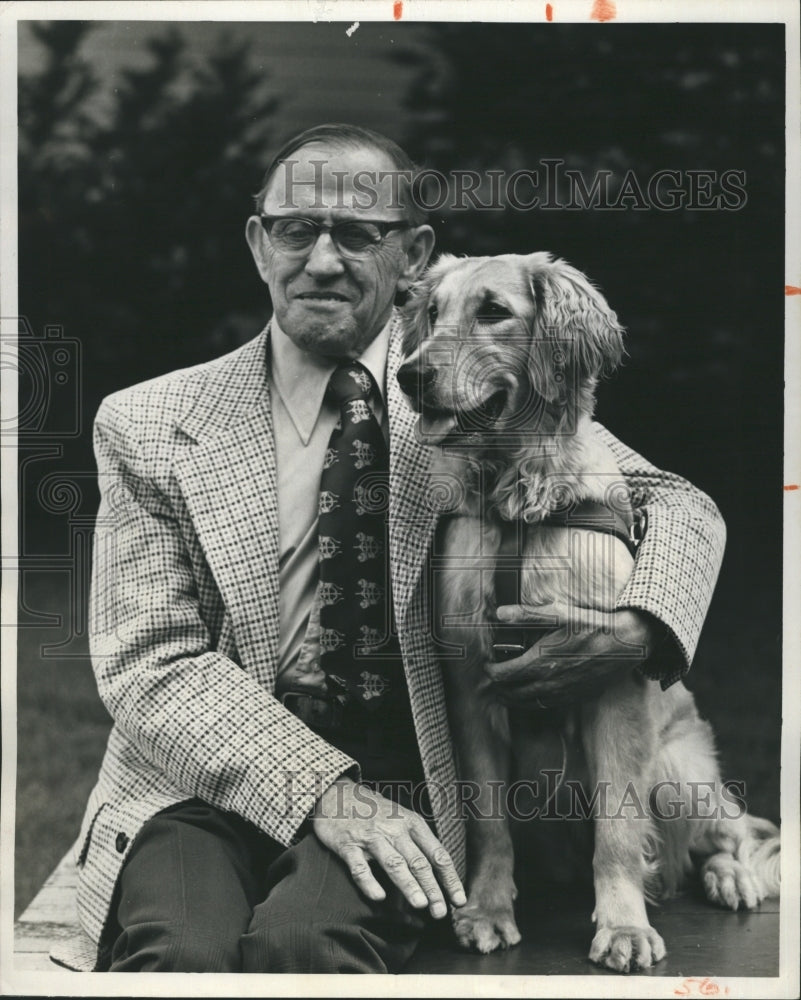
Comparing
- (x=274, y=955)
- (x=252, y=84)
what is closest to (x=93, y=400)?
(x=252, y=84)

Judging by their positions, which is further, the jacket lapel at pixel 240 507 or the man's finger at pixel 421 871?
the jacket lapel at pixel 240 507

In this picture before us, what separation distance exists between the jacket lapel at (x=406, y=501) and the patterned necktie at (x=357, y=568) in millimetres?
43

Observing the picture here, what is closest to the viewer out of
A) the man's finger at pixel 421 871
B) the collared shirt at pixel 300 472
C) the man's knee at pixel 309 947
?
the man's knee at pixel 309 947

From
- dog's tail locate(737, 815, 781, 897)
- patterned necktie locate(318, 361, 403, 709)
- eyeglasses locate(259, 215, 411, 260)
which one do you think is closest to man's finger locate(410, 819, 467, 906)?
patterned necktie locate(318, 361, 403, 709)

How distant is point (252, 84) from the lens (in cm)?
363

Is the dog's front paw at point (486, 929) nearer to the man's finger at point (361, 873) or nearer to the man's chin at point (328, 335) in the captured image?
the man's finger at point (361, 873)

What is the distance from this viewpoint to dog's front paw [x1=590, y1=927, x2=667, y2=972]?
3430 mm

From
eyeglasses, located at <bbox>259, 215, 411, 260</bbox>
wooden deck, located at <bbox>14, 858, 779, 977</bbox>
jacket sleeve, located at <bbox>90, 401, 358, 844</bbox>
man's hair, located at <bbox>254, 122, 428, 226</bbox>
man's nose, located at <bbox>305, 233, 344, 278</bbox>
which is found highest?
man's hair, located at <bbox>254, 122, 428, 226</bbox>

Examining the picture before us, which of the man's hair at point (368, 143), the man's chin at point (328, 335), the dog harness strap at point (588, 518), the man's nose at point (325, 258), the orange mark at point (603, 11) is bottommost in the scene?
the dog harness strap at point (588, 518)

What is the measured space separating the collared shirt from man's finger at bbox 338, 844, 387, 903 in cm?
50

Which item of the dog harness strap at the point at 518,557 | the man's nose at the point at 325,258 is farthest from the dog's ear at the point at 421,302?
the dog harness strap at the point at 518,557

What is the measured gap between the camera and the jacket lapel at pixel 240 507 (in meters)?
3.51
